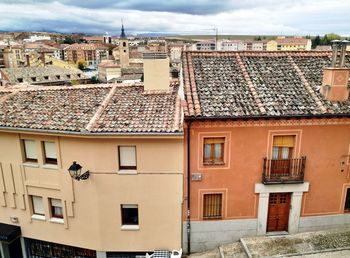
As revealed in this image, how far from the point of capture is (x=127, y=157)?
13.7m

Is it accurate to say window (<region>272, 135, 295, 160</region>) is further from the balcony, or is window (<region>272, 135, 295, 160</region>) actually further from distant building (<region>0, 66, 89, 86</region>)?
distant building (<region>0, 66, 89, 86</region>)

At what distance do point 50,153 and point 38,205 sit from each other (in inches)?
115

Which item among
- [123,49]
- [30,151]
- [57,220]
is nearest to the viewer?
[30,151]

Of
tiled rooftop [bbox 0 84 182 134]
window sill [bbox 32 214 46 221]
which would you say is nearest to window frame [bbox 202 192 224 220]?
tiled rooftop [bbox 0 84 182 134]

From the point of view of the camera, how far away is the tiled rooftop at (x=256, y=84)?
43.4 ft

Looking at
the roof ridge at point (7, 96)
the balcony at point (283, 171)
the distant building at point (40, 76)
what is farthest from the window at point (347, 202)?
the distant building at point (40, 76)

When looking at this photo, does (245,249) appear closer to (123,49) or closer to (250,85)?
(250,85)

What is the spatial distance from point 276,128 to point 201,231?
5.63 m

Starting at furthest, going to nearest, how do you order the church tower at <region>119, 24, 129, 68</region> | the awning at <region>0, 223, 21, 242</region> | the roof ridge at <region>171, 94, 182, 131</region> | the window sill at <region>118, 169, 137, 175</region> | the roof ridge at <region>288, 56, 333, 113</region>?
1. the church tower at <region>119, 24, 129, 68</region>
2. the awning at <region>0, 223, 21, 242</region>
3. the window sill at <region>118, 169, 137, 175</region>
4. the roof ridge at <region>288, 56, 333, 113</region>
5. the roof ridge at <region>171, 94, 182, 131</region>

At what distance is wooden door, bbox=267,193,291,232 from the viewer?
47.7ft

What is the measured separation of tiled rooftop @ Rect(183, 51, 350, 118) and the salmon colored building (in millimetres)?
46

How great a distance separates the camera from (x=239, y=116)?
42.2ft

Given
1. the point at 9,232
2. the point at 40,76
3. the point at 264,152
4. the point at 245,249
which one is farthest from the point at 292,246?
the point at 40,76

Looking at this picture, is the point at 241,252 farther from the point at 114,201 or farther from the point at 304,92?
the point at 304,92
